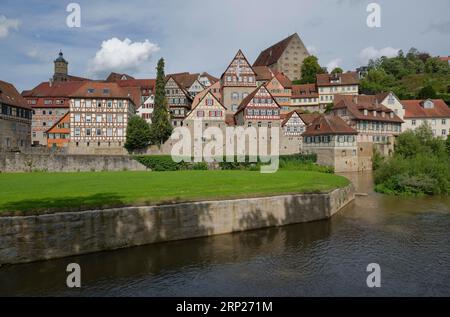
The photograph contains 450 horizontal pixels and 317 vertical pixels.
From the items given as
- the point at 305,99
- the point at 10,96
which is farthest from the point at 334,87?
the point at 10,96

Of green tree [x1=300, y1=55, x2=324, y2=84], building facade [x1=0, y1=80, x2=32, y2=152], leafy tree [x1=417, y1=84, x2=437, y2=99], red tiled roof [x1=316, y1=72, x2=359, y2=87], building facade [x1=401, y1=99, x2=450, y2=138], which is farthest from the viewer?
green tree [x1=300, y1=55, x2=324, y2=84]

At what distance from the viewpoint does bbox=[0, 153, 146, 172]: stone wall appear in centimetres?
4103

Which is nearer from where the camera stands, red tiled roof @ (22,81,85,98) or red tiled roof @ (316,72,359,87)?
red tiled roof @ (22,81,85,98)

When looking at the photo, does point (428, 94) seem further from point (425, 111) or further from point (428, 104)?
point (425, 111)

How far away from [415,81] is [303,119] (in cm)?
6204

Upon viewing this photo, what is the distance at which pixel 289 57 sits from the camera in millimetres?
106562

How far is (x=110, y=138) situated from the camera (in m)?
59.6

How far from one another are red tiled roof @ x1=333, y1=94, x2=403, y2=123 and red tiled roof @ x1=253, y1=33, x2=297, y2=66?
140 feet

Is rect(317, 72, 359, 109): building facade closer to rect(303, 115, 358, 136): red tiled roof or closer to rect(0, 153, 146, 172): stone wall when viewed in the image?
rect(303, 115, 358, 136): red tiled roof

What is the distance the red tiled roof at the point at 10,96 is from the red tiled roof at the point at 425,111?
62.1 m

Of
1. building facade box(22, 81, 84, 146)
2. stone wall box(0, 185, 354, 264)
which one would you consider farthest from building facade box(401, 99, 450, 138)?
building facade box(22, 81, 84, 146)

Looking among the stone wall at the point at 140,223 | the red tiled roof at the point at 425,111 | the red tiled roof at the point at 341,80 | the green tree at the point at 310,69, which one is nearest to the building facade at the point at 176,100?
the red tiled roof at the point at 341,80
